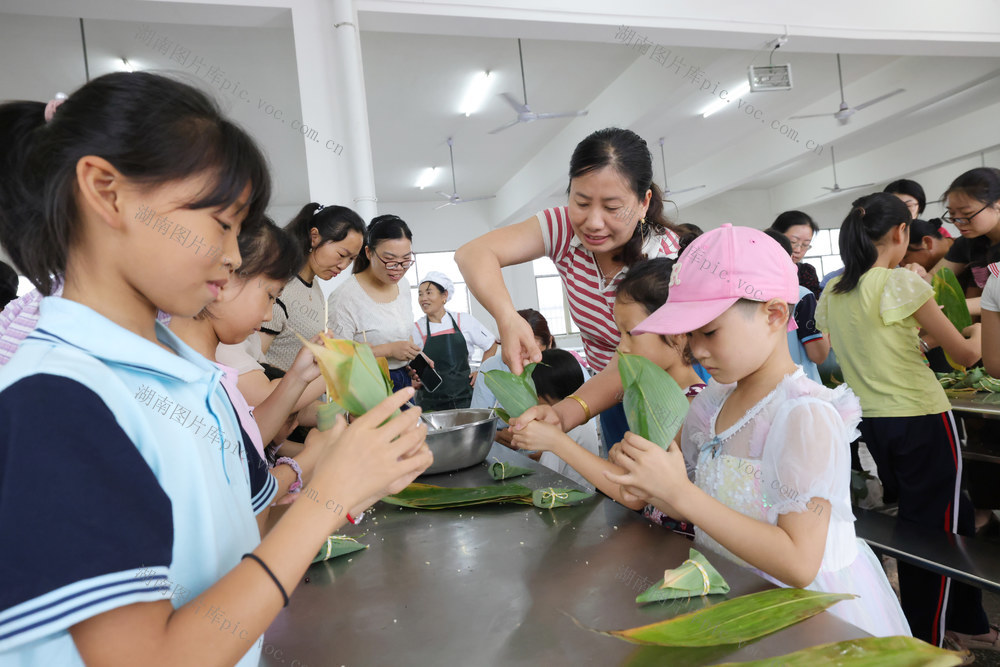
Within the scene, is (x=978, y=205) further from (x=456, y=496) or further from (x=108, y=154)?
(x=108, y=154)

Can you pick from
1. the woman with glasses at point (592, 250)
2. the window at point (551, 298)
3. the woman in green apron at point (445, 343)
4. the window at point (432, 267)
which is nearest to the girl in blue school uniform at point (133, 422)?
the woman with glasses at point (592, 250)

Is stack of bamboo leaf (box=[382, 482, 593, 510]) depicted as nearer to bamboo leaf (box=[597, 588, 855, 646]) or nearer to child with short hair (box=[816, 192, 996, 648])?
bamboo leaf (box=[597, 588, 855, 646])

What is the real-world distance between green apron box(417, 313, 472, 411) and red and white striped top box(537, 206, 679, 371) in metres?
2.09

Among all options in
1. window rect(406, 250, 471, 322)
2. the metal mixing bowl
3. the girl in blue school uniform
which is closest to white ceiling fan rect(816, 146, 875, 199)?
window rect(406, 250, 471, 322)

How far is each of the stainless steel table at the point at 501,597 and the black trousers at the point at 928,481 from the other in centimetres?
150

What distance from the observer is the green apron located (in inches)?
152

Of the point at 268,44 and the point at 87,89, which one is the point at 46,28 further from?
the point at 87,89

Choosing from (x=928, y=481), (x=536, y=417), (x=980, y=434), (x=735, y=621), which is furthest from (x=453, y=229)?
(x=735, y=621)

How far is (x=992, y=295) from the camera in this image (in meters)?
2.08

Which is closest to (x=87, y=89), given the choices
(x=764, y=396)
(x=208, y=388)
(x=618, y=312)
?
Result: (x=208, y=388)

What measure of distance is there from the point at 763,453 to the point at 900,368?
1488 millimetres

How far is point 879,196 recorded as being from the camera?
245cm

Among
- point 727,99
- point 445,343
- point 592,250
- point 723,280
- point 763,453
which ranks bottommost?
point 763,453

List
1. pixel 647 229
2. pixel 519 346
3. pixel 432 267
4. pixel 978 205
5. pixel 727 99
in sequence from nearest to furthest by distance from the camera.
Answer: pixel 519 346, pixel 647 229, pixel 978 205, pixel 727 99, pixel 432 267
